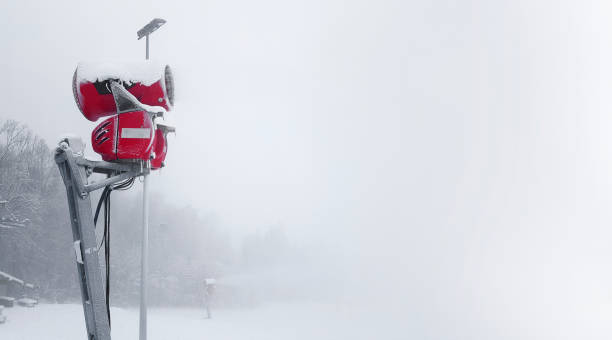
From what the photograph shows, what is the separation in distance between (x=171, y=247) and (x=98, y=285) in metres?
49.8

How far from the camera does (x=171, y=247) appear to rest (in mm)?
51031

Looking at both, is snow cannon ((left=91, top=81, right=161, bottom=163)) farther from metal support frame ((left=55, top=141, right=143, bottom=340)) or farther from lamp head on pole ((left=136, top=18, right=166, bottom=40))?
lamp head on pole ((left=136, top=18, right=166, bottom=40))

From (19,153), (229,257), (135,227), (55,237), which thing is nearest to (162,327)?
(55,237)

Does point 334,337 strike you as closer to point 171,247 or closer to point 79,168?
point 79,168

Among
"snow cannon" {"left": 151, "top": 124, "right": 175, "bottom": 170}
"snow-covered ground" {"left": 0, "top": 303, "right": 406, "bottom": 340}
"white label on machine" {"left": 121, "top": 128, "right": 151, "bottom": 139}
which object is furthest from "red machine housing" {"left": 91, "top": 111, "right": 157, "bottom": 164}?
"snow-covered ground" {"left": 0, "top": 303, "right": 406, "bottom": 340}

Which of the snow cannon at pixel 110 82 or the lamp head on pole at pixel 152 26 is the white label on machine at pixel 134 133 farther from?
the lamp head on pole at pixel 152 26

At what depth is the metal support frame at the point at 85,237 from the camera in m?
3.51

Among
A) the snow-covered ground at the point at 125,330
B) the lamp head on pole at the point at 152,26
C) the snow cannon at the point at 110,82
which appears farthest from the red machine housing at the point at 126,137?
the snow-covered ground at the point at 125,330

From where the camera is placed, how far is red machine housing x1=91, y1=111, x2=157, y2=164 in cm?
368

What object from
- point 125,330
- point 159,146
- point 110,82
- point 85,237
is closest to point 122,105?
point 110,82

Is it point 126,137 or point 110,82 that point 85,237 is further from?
point 110,82

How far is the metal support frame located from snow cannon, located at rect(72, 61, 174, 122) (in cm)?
46

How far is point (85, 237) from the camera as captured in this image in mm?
3514

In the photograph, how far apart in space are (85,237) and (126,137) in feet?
2.67
